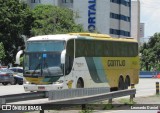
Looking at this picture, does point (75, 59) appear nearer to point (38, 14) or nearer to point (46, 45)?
point (46, 45)

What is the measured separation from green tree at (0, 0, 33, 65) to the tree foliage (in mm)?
39895

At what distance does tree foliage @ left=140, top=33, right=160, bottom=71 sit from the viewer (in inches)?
4213

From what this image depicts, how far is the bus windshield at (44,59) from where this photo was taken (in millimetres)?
26484

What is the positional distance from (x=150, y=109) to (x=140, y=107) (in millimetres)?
373

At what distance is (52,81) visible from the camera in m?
26.5

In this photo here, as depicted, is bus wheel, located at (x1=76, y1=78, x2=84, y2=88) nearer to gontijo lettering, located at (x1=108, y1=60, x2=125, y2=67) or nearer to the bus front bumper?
the bus front bumper

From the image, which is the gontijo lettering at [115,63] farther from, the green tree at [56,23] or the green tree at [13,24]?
the green tree at [13,24]

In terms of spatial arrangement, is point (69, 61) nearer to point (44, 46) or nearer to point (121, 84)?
point (44, 46)

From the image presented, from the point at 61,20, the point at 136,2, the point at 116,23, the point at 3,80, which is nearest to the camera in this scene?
the point at 3,80

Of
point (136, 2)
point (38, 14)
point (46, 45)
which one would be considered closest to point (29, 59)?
point (46, 45)

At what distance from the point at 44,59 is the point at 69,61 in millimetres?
1403

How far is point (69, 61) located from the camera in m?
26.8

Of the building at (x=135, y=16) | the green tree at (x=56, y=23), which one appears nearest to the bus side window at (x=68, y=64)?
the green tree at (x=56, y=23)

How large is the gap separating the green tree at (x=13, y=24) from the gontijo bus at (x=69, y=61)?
4093 centimetres
